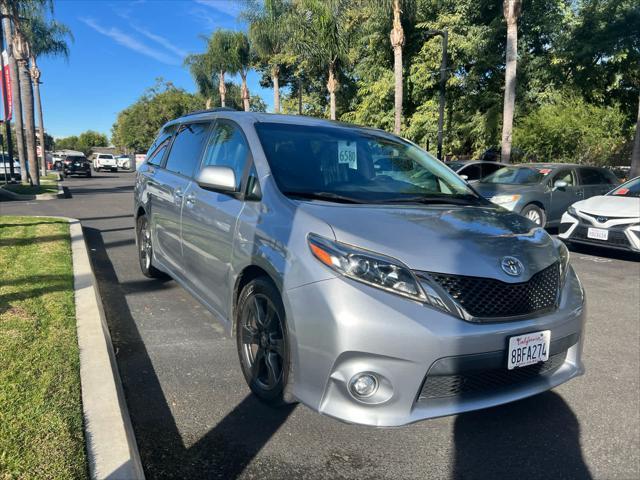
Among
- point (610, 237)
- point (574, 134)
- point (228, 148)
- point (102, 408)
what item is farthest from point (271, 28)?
point (102, 408)

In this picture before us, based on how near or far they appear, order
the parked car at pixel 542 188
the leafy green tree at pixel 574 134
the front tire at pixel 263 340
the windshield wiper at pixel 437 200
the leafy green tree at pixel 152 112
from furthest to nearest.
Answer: the leafy green tree at pixel 152 112, the leafy green tree at pixel 574 134, the parked car at pixel 542 188, the windshield wiper at pixel 437 200, the front tire at pixel 263 340

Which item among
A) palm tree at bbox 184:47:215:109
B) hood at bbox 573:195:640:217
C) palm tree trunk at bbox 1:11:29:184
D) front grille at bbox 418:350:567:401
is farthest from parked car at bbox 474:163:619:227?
palm tree at bbox 184:47:215:109

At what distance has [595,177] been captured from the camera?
11.8m

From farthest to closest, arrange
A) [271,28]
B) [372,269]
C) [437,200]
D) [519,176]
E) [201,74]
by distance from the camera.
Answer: [201,74], [271,28], [519,176], [437,200], [372,269]

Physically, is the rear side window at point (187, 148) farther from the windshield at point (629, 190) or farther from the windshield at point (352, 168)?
the windshield at point (629, 190)

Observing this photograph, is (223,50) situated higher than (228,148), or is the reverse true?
(223,50)

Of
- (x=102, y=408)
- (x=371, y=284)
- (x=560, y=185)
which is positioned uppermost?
(x=560, y=185)

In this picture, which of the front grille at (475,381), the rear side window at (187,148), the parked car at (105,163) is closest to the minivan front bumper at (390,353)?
the front grille at (475,381)

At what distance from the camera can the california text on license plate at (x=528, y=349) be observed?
8.50 ft

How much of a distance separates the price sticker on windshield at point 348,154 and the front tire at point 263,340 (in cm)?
119

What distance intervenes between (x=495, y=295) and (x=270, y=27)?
3022 cm

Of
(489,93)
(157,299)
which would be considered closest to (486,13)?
(489,93)

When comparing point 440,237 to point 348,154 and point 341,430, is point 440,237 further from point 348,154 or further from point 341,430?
point 348,154

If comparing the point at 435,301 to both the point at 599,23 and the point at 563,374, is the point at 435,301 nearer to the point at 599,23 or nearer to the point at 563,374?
the point at 563,374
